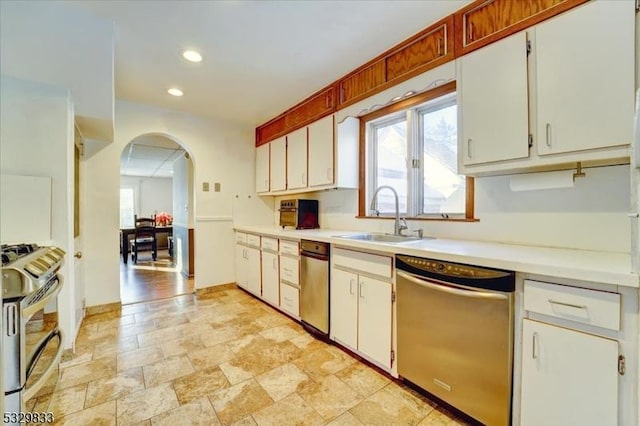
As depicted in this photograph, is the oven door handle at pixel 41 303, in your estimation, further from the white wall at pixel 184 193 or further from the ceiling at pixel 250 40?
the white wall at pixel 184 193

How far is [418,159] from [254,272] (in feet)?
7.70

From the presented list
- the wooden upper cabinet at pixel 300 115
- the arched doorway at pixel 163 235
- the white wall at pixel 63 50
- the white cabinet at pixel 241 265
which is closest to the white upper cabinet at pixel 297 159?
the wooden upper cabinet at pixel 300 115

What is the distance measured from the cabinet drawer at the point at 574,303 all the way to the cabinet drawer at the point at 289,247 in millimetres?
1918

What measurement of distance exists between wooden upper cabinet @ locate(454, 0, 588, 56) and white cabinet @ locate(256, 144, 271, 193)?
9.08 feet

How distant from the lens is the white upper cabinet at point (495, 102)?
160 centimetres

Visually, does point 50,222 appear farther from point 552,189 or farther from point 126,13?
point 552,189

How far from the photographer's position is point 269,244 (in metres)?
3.30

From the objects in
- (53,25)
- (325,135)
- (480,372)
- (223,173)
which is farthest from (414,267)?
(223,173)

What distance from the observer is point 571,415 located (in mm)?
1192

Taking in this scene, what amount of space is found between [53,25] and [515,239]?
343 cm

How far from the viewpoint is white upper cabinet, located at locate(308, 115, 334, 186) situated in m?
2.95

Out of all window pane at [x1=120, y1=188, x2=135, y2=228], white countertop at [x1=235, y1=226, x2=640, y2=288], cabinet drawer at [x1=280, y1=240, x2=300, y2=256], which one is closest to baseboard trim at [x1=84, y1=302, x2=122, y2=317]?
cabinet drawer at [x1=280, y1=240, x2=300, y2=256]

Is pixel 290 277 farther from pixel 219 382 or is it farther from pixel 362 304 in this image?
pixel 219 382

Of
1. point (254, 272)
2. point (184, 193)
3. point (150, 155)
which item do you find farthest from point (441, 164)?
point (150, 155)
